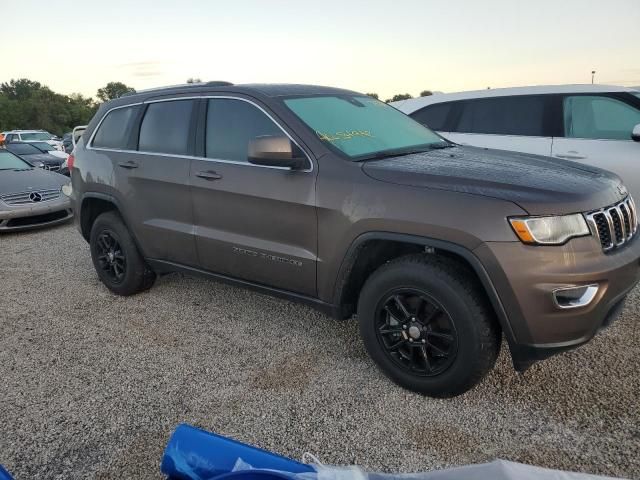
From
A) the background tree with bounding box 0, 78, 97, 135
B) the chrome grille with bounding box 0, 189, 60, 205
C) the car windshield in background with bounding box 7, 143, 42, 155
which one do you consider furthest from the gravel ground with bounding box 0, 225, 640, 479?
the background tree with bounding box 0, 78, 97, 135

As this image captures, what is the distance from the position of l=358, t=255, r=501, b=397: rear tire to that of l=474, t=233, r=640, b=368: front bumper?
0.17 meters

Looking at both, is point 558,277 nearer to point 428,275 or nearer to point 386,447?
point 428,275

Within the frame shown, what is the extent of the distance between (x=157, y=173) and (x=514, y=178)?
261 cm

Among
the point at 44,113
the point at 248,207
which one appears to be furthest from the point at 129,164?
the point at 44,113

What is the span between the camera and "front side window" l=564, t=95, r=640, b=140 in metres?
5.30

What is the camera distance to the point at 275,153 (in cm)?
308

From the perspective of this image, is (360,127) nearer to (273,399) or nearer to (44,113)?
(273,399)

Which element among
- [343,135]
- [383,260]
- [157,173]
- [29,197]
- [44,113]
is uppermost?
[44,113]

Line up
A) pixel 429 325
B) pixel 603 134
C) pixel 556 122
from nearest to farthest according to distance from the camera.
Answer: pixel 429 325, pixel 603 134, pixel 556 122

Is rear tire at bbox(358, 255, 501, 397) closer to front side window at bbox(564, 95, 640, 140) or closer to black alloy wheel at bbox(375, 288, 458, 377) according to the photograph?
black alloy wheel at bbox(375, 288, 458, 377)

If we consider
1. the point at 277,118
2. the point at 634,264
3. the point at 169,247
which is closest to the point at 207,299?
the point at 169,247

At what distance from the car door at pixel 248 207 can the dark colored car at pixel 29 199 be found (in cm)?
477

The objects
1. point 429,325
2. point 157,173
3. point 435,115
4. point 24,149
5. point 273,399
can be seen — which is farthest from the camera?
point 24,149

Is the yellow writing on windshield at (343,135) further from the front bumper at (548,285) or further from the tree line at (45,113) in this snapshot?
the tree line at (45,113)
